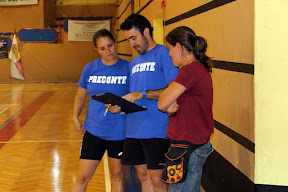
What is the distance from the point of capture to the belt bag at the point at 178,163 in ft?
6.63

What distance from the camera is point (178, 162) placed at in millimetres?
2033

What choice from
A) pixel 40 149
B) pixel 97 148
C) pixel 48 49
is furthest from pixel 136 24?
pixel 48 49

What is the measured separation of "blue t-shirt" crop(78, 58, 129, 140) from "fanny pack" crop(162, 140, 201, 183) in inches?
35.9

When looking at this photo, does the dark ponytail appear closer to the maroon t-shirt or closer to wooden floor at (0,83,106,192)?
the maroon t-shirt

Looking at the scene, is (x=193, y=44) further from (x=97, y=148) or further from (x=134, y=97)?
(x=97, y=148)

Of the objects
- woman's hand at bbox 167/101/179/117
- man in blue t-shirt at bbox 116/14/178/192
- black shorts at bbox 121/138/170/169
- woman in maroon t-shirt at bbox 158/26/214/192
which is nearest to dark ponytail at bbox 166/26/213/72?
woman in maroon t-shirt at bbox 158/26/214/192

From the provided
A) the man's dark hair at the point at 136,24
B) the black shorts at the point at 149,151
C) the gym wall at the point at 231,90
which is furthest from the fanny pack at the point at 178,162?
Answer: the man's dark hair at the point at 136,24

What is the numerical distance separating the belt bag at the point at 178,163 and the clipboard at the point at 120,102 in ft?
1.41

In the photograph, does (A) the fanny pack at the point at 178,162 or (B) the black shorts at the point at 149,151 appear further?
(B) the black shorts at the point at 149,151

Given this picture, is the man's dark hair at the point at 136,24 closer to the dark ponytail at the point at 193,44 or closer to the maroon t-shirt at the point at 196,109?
the dark ponytail at the point at 193,44

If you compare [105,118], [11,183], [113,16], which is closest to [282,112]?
[105,118]

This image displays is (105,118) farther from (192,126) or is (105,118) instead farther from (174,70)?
(192,126)

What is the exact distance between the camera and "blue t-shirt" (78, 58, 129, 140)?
2.90 meters

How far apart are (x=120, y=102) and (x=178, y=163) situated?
57 cm
